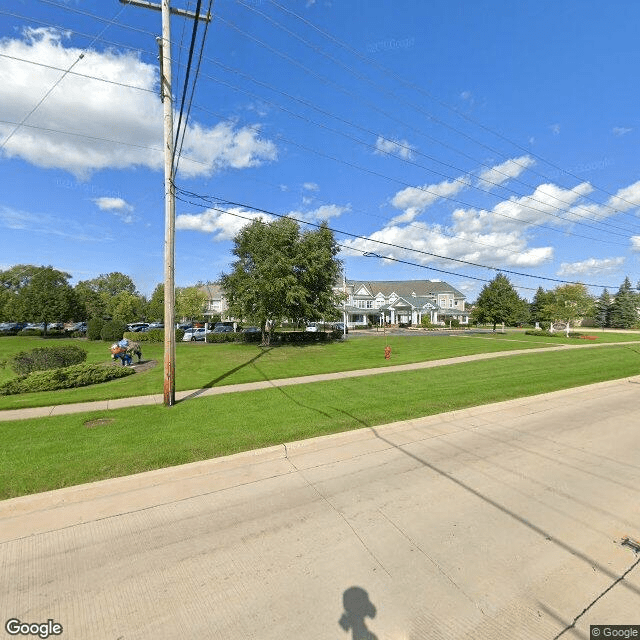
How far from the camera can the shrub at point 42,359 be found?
13805 mm

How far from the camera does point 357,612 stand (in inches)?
120

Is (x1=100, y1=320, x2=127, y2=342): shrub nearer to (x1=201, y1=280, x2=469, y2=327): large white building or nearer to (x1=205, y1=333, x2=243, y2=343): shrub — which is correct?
(x1=205, y1=333, x2=243, y2=343): shrub

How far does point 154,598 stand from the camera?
10.6 feet

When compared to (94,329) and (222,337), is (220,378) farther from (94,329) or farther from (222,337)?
(94,329)

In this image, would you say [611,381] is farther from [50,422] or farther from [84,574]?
[50,422]

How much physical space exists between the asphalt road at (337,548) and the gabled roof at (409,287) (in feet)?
227

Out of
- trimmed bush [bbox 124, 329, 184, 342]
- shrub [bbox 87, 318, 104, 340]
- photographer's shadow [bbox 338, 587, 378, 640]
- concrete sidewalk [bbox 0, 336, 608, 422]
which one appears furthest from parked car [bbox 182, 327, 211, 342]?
photographer's shadow [bbox 338, 587, 378, 640]

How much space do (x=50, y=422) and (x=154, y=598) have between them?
675 cm

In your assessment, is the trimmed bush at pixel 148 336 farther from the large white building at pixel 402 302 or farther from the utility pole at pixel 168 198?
the large white building at pixel 402 302

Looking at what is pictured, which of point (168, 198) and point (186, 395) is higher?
point (168, 198)

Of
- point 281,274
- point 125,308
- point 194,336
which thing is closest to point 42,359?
point 281,274

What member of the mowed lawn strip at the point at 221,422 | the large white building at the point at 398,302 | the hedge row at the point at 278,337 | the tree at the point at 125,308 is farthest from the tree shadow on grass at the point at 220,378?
the tree at the point at 125,308

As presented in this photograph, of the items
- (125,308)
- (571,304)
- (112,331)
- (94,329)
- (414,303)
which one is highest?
(414,303)

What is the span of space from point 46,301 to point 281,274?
28.8m
